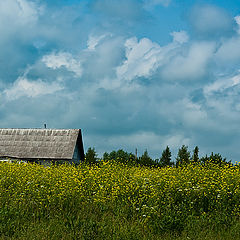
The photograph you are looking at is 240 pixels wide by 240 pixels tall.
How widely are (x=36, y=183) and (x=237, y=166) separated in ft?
25.4

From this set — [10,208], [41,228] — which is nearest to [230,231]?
[41,228]

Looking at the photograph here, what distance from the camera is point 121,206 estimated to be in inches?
360

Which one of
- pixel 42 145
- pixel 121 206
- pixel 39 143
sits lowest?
pixel 121 206

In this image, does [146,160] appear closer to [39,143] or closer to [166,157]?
[166,157]

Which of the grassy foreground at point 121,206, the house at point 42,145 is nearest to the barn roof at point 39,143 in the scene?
the house at point 42,145

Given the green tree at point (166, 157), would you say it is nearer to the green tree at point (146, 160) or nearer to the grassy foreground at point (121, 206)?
the green tree at point (146, 160)

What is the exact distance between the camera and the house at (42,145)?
30172 millimetres

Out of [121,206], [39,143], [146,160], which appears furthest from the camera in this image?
[39,143]

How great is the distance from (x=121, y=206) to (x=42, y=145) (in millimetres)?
23325

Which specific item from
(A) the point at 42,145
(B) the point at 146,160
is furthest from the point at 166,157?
(A) the point at 42,145

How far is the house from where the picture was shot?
30.2 m

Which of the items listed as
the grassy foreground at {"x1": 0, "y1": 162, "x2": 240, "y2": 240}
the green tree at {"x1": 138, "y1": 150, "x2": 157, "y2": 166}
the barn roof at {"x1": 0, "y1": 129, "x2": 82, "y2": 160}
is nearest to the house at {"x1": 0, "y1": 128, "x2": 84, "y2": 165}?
the barn roof at {"x1": 0, "y1": 129, "x2": 82, "y2": 160}

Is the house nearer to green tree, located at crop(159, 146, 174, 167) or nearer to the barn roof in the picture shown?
the barn roof

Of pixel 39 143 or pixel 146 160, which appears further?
pixel 39 143
